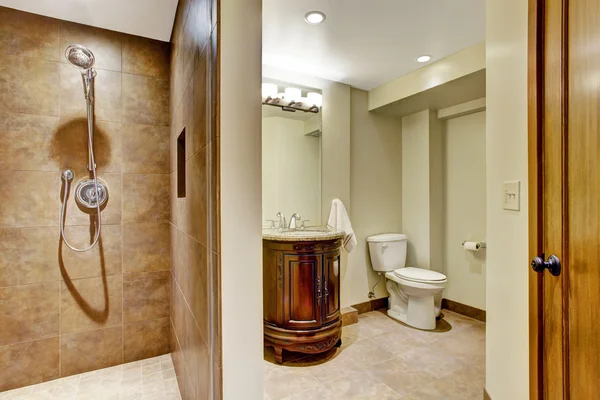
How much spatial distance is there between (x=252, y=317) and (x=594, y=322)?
0.93 meters

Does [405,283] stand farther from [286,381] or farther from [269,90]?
[269,90]

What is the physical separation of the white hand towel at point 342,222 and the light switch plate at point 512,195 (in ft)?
4.93

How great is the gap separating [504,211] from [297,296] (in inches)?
54.8

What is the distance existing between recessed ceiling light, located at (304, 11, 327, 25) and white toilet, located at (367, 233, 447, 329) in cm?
200

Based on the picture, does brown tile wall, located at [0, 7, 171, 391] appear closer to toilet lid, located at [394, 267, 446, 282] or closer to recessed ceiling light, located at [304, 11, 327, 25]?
recessed ceiling light, located at [304, 11, 327, 25]

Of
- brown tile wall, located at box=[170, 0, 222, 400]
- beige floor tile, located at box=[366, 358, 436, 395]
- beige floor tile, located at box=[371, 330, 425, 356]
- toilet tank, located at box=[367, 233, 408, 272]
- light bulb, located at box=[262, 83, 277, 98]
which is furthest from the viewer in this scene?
toilet tank, located at box=[367, 233, 408, 272]

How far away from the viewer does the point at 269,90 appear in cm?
262

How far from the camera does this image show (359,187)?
3.15 metres

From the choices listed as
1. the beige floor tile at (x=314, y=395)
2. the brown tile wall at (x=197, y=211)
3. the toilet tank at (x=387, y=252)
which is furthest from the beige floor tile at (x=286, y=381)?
the toilet tank at (x=387, y=252)

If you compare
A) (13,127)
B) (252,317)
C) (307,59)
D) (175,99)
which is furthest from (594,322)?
(13,127)

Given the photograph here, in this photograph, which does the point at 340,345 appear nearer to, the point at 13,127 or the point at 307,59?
the point at 307,59

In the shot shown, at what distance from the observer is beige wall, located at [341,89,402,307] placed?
3100 mm

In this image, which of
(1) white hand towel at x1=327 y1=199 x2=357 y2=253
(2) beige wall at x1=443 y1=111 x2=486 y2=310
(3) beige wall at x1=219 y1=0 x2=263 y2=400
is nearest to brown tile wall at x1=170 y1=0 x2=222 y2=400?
(3) beige wall at x1=219 y1=0 x2=263 y2=400

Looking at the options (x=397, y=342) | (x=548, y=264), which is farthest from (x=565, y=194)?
(x=397, y=342)
